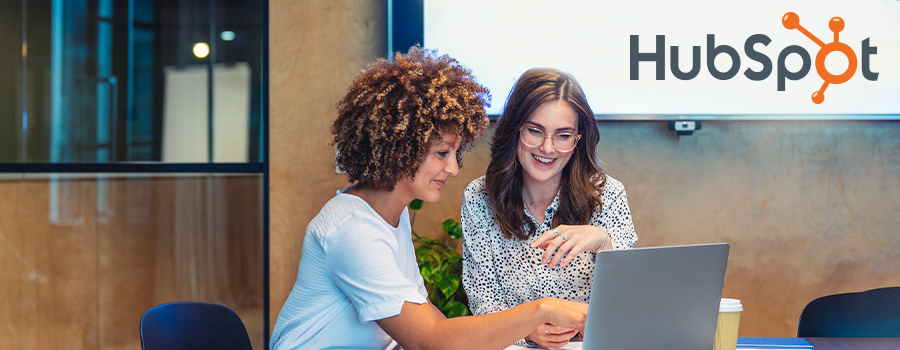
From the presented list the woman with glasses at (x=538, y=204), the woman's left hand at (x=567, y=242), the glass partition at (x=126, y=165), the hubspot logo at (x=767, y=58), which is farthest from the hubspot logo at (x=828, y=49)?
the glass partition at (x=126, y=165)

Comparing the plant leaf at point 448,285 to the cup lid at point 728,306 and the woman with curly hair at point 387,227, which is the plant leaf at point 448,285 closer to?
the woman with curly hair at point 387,227

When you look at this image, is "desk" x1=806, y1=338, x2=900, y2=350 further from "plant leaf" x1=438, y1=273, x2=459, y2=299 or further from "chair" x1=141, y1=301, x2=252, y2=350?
"chair" x1=141, y1=301, x2=252, y2=350

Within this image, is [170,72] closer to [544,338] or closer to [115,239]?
[115,239]

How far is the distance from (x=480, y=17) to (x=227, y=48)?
45.5 inches

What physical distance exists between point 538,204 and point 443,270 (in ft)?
2.19

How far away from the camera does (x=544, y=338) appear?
1167 mm

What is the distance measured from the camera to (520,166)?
5.49ft

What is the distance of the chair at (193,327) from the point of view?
124cm

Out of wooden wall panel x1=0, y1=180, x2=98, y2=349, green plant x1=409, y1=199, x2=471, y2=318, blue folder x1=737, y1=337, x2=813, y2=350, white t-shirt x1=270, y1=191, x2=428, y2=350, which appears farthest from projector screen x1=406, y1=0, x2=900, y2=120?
wooden wall panel x1=0, y1=180, x2=98, y2=349

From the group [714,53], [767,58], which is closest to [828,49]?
[767,58]

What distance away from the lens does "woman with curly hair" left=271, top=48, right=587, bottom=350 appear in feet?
3.25

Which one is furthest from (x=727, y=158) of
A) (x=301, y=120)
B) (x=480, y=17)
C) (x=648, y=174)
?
(x=301, y=120)

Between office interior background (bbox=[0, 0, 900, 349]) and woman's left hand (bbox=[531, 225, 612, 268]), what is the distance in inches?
41.6

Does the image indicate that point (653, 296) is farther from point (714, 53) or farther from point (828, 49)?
point (828, 49)
